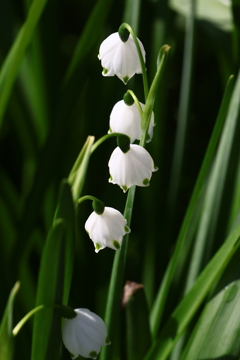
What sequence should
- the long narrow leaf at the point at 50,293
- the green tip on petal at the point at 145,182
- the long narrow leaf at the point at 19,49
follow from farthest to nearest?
1. the long narrow leaf at the point at 19,49
2. the green tip on petal at the point at 145,182
3. the long narrow leaf at the point at 50,293

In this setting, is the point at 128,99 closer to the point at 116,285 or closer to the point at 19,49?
the point at 116,285

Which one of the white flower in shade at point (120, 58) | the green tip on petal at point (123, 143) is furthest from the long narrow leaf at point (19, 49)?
the green tip on petal at point (123, 143)

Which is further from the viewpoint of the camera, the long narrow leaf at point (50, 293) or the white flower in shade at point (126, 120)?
the white flower in shade at point (126, 120)

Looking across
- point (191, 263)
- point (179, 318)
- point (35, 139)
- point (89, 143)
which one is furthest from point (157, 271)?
point (89, 143)

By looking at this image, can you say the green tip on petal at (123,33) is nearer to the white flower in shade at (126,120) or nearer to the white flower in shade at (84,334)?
the white flower in shade at (126,120)

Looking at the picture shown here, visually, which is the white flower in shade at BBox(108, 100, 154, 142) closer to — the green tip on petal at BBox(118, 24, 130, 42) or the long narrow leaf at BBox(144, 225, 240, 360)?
the green tip on petal at BBox(118, 24, 130, 42)

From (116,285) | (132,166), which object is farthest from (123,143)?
(116,285)

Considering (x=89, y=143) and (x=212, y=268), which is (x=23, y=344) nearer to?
(x=212, y=268)
